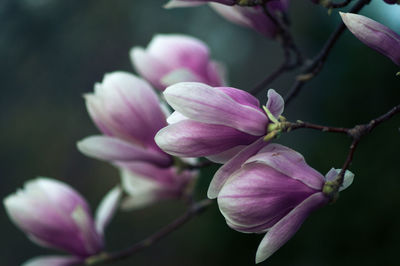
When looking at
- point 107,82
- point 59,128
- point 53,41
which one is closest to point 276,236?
point 107,82

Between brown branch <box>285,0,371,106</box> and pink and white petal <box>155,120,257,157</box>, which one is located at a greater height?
pink and white petal <box>155,120,257,157</box>

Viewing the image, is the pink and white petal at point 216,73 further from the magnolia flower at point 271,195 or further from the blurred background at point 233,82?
the magnolia flower at point 271,195

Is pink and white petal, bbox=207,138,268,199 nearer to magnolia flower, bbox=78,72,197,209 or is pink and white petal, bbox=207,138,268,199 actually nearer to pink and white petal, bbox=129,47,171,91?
magnolia flower, bbox=78,72,197,209

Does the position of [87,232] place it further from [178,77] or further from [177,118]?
[177,118]

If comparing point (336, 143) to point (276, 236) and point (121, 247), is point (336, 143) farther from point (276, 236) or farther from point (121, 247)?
point (121, 247)

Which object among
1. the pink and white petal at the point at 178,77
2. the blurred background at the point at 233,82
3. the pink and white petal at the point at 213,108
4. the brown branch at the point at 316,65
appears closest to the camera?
the pink and white petal at the point at 213,108

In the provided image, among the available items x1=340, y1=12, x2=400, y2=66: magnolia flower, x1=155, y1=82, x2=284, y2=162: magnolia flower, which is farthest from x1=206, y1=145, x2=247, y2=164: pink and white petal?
x1=340, y1=12, x2=400, y2=66: magnolia flower

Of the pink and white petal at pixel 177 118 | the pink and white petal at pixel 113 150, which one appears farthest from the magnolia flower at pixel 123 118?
the pink and white petal at pixel 177 118
